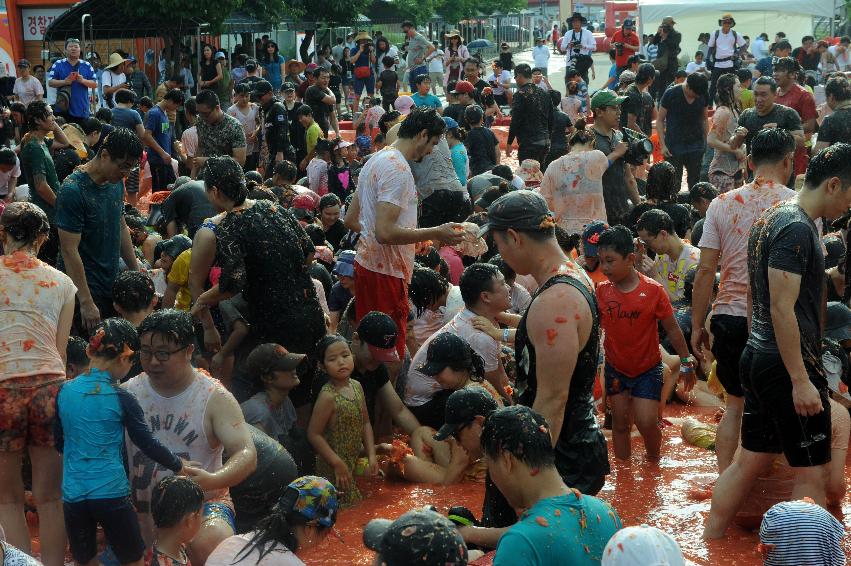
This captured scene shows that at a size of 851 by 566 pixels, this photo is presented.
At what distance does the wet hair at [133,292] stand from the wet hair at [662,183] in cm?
508

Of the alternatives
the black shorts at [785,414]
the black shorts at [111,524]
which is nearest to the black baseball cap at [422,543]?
the black shorts at [111,524]

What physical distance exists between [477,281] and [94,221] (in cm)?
229

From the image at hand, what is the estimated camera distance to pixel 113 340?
4762 millimetres

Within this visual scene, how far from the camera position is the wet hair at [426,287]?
7.59 meters

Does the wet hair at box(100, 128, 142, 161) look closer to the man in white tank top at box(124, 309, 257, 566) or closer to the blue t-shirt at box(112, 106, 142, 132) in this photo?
the man in white tank top at box(124, 309, 257, 566)

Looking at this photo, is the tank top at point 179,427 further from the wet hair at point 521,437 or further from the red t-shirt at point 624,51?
the red t-shirt at point 624,51

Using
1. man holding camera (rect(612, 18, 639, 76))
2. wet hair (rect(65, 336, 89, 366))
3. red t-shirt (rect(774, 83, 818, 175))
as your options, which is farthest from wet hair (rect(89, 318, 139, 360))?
man holding camera (rect(612, 18, 639, 76))

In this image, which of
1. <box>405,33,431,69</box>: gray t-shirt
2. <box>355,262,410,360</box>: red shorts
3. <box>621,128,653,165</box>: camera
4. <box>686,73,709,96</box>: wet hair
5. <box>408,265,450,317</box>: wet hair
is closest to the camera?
<box>355,262,410,360</box>: red shorts

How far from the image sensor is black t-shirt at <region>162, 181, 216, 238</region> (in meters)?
8.92

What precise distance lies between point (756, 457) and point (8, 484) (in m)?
3.47

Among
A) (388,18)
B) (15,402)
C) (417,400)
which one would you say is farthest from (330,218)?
(388,18)

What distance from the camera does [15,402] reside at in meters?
5.18

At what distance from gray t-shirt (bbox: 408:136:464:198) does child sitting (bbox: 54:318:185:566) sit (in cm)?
556

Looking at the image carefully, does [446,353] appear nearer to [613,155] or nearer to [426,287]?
[426,287]
